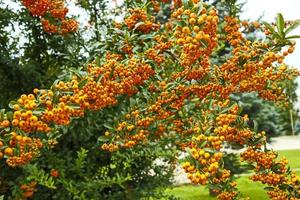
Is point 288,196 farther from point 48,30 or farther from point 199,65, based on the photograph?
point 48,30

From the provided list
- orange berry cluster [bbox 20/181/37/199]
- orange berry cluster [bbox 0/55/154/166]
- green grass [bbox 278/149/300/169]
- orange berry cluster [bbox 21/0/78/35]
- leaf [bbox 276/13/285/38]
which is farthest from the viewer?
green grass [bbox 278/149/300/169]

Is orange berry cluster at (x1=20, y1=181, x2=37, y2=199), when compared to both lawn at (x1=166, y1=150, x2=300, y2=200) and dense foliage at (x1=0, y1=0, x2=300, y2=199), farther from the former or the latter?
lawn at (x1=166, y1=150, x2=300, y2=200)

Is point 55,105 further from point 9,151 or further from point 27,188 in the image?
point 27,188

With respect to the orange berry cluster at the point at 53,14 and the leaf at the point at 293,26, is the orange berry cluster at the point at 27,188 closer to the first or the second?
the orange berry cluster at the point at 53,14

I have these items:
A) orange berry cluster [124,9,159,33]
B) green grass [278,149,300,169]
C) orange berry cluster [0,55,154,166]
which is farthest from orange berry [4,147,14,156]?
green grass [278,149,300,169]

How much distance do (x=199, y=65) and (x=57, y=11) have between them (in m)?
2.06

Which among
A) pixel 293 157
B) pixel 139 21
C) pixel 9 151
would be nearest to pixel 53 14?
pixel 139 21

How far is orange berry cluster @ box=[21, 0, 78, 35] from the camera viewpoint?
513 cm

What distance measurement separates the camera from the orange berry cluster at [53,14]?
16.8 ft

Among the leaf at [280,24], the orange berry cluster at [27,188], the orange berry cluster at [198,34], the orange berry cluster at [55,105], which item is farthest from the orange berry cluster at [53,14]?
the leaf at [280,24]

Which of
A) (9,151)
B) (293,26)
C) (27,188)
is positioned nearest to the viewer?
(9,151)

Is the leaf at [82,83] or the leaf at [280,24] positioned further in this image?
the leaf at [280,24]

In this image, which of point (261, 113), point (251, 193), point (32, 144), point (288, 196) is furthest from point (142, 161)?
point (261, 113)

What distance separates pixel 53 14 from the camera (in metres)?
5.41
